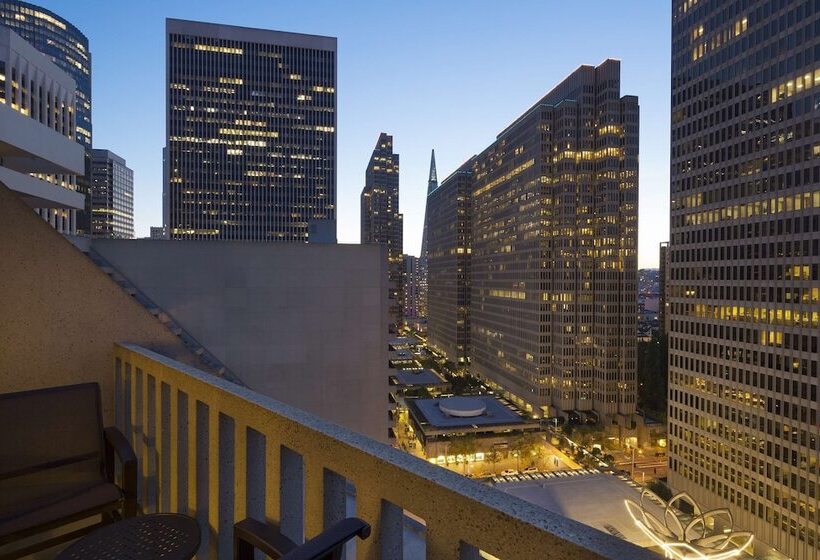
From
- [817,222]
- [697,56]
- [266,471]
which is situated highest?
[697,56]

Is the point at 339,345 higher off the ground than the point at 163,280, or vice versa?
the point at 163,280

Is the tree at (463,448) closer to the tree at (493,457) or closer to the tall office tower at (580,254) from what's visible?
the tree at (493,457)

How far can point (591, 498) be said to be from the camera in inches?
1454

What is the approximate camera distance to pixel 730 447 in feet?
144

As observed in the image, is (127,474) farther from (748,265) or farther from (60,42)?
(60,42)

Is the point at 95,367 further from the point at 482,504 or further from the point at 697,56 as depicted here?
the point at 697,56

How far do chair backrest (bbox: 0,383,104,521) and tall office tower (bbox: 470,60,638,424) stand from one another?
73.3 meters

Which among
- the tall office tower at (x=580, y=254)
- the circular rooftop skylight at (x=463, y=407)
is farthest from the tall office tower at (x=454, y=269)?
the circular rooftop skylight at (x=463, y=407)

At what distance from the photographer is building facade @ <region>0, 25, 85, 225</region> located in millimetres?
9992

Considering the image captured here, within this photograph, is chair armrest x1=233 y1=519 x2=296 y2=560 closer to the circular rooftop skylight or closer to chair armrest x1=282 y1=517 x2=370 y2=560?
chair armrest x1=282 y1=517 x2=370 y2=560

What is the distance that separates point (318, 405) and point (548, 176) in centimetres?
7445

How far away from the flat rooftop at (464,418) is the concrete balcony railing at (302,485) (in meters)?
58.9

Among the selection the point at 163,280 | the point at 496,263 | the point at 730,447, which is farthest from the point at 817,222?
the point at 496,263

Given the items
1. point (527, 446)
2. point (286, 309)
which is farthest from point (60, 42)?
point (286, 309)
